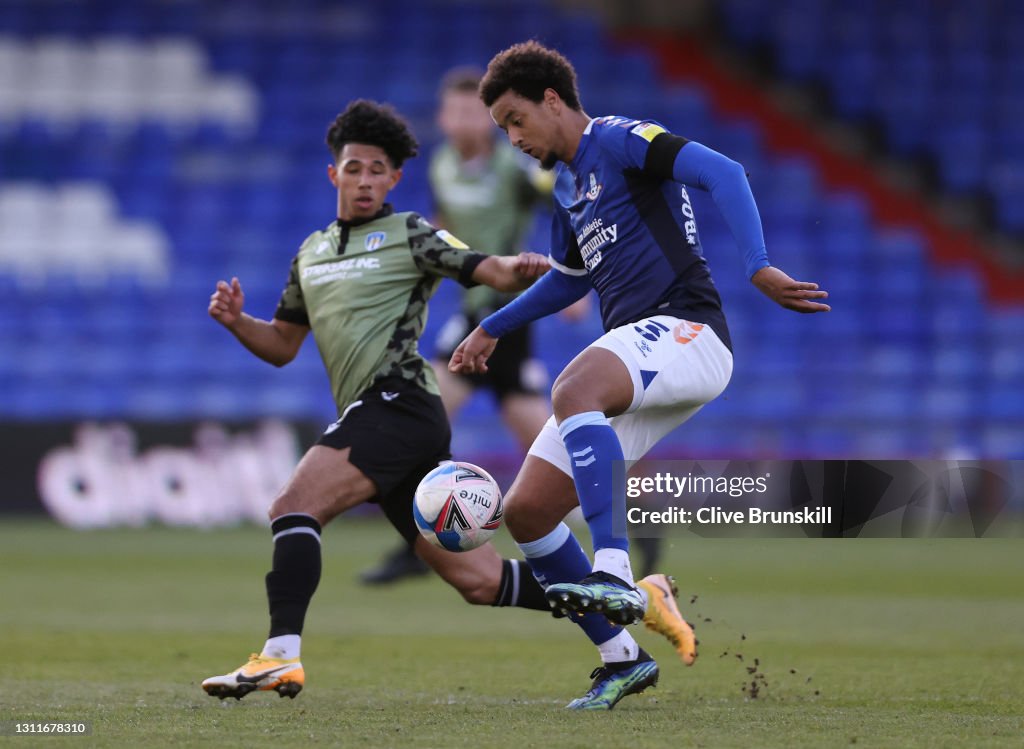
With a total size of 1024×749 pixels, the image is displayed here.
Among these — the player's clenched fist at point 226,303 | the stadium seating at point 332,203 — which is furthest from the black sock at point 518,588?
the stadium seating at point 332,203

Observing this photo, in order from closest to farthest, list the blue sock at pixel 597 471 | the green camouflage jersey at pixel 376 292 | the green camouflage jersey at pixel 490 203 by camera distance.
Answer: the blue sock at pixel 597 471, the green camouflage jersey at pixel 376 292, the green camouflage jersey at pixel 490 203

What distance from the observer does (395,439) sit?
16.8 feet

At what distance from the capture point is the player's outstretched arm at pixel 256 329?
5.37 metres

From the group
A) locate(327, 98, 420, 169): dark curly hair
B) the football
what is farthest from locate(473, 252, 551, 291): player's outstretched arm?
the football

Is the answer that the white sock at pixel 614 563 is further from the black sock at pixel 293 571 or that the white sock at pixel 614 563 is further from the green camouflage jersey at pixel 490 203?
the green camouflage jersey at pixel 490 203

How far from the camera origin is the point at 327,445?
5051 millimetres

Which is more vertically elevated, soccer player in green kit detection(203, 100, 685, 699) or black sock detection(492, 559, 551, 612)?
soccer player in green kit detection(203, 100, 685, 699)

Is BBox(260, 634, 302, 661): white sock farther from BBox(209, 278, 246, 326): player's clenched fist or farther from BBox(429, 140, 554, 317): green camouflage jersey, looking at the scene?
BBox(429, 140, 554, 317): green camouflage jersey

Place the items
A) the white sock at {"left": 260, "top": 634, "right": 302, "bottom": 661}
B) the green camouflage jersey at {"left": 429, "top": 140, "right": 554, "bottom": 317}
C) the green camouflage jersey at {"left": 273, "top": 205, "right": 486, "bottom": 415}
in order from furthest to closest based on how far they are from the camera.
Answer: the green camouflage jersey at {"left": 429, "top": 140, "right": 554, "bottom": 317}, the green camouflage jersey at {"left": 273, "top": 205, "right": 486, "bottom": 415}, the white sock at {"left": 260, "top": 634, "right": 302, "bottom": 661}

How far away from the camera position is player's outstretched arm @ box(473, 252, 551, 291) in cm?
501

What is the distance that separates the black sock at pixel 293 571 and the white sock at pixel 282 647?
33 mm

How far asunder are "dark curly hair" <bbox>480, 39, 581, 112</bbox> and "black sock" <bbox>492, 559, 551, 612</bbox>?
1629 mm

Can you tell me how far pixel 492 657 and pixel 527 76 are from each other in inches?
99.4

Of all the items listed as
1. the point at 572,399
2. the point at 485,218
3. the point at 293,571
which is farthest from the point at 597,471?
the point at 485,218
